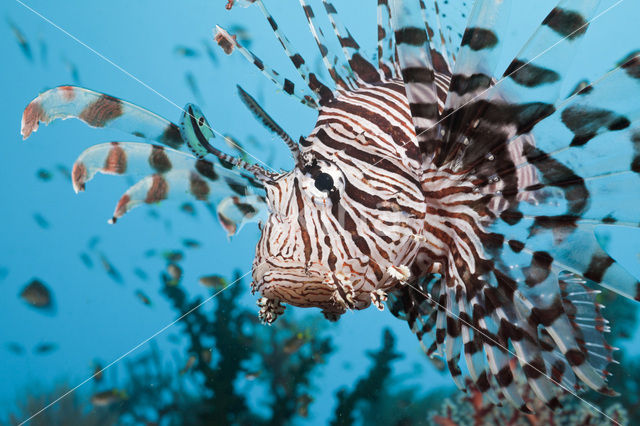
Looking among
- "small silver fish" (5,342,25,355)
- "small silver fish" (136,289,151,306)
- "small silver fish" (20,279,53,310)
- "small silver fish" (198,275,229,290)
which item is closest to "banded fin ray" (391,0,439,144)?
"small silver fish" (198,275,229,290)

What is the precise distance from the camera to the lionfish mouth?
1495 millimetres

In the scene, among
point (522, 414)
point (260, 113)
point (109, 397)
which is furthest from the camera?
point (109, 397)

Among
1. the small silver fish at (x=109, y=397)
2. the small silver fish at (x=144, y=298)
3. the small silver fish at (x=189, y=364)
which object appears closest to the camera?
the small silver fish at (x=189, y=364)

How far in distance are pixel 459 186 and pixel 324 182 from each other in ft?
1.95

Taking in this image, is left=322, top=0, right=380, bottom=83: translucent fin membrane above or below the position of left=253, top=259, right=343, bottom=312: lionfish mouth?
above

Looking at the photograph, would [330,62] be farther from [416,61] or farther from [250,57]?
[416,61]

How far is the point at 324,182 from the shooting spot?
5.09 ft

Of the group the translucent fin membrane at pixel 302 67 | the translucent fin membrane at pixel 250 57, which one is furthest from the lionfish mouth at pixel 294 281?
the translucent fin membrane at pixel 302 67

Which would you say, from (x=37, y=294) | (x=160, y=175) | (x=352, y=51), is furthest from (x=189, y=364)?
(x=352, y=51)

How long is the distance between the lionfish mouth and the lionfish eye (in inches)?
10.8

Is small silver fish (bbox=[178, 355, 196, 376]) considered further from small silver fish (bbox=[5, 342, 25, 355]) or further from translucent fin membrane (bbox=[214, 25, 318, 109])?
small silver fish (bbox=[5, 342, 25, 355])

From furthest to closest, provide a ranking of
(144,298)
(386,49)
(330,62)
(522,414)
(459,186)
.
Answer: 1. (144,298)
2. (522,414)
3. (386,49)
4. (330,62)
5. (459,186)

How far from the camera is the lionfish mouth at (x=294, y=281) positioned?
4.91ft

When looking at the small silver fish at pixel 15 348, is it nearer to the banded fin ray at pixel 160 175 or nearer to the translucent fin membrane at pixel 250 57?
the banded fin ray at pixel 160 175
